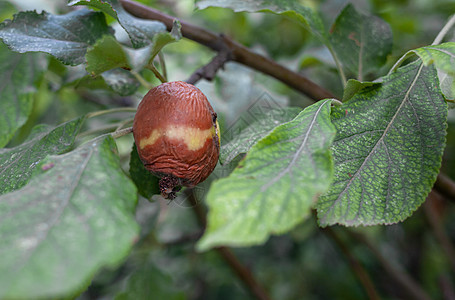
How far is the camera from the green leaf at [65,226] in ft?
1.32

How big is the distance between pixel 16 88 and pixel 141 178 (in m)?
0.51

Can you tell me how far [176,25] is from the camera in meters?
0.64

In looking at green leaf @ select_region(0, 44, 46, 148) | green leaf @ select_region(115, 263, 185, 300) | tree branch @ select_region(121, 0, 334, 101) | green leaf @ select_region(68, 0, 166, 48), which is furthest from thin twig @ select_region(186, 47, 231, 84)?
green leaf @ select_region(115, 263, 185, 300)

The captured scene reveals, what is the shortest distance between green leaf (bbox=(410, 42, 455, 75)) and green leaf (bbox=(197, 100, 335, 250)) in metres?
0.18

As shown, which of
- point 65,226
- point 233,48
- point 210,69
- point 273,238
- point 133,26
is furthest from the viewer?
point 273,238

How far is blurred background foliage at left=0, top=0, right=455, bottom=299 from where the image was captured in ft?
4.68

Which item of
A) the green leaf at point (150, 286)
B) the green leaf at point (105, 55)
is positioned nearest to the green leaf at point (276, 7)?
the green leaf at point (105, 55)

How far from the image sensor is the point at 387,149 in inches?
26.6

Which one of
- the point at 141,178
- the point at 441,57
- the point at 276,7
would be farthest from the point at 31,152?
the point at 441,57

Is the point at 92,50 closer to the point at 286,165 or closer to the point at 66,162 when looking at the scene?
the point at 66,162

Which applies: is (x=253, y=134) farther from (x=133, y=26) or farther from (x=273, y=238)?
(x=273, y=238)

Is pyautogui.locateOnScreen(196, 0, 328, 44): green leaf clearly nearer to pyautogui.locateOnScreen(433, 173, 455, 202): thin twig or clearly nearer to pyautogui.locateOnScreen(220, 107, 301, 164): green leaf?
pyautogui.locateOnScreen(220, 107, 301, 164): green leaf

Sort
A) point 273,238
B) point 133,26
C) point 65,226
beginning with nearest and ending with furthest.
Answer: point 65,226, point 133,26, point 273,238

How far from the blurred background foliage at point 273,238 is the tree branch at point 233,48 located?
0.22m
